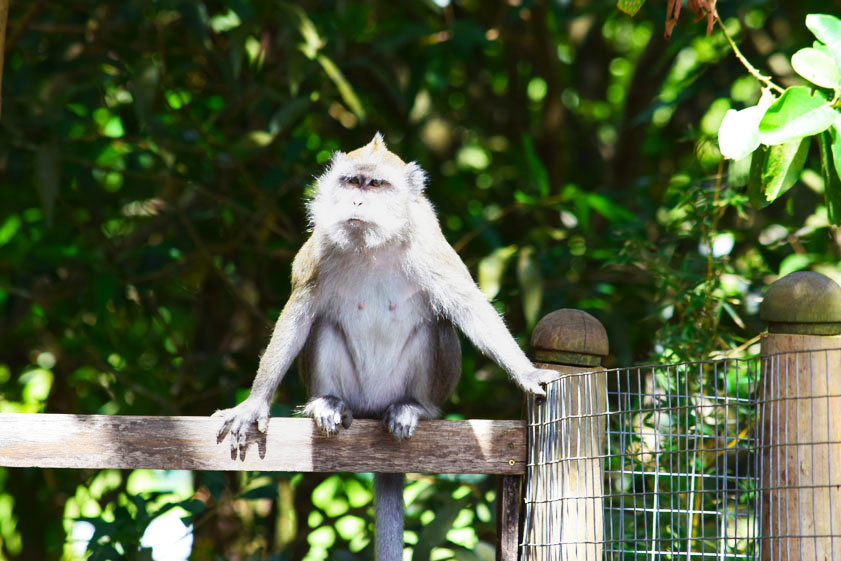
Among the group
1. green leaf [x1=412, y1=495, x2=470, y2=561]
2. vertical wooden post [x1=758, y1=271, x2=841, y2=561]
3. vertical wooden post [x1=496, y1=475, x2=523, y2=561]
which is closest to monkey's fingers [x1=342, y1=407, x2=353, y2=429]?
vertical wooden post [x1=496, y1=475, x2=523, y2=561]

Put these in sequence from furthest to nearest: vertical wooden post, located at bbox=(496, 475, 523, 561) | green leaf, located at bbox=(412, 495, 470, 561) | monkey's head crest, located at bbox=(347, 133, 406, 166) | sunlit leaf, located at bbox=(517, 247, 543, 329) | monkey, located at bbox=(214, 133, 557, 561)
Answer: sunlit leaf, located at bbox=(517, 247, 543, 329) < green leaf, located at bbox=(412, 495, 470, 561) < monkey's head crest, located at bbox=(347, 133, 406, 166) < monkey, located at bbox=(214, 133, 557, 561) < vertical wooden post, located at bbox=(496, 475, 523, 561)

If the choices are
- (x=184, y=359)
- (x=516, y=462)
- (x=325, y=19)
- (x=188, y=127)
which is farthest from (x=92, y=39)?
(x=516, y=462)

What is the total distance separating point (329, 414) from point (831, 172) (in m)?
1.50

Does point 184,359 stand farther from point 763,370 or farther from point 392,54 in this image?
point 763,370

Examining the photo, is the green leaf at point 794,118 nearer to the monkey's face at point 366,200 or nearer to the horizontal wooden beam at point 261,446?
the horizontal wooden beam at point 261,446

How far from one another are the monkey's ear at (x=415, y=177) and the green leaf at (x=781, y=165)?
1.28 meters

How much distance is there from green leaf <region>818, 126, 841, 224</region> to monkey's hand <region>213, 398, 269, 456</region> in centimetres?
161

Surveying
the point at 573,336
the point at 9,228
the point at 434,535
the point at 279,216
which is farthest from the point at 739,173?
the point at 9,228

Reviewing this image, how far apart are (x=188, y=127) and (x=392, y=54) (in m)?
1.17

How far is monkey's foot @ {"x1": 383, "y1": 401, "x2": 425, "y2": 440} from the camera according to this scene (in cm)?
277

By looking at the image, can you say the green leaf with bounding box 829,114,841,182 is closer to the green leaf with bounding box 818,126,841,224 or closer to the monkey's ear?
the green leaf with bounding box 818,126,841,224

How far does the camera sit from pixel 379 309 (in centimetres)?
353

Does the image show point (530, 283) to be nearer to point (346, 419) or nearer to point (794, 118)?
point (346, 419)

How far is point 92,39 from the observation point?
5.01m
